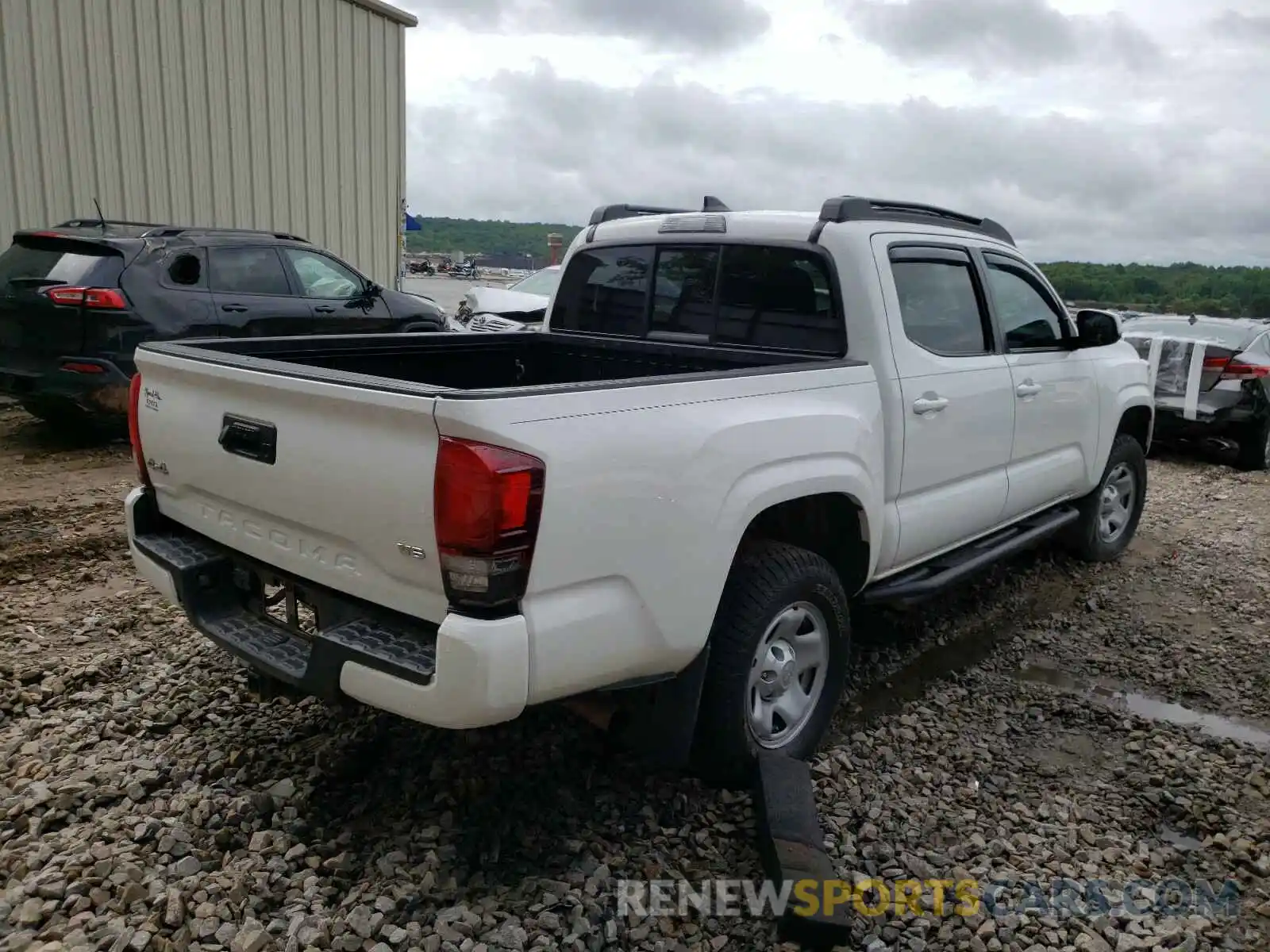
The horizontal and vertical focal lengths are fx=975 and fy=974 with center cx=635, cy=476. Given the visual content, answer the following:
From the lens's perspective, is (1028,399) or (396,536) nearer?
(396,536)

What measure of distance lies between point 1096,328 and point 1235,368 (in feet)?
17.2

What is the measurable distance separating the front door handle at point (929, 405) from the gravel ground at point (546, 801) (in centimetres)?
122

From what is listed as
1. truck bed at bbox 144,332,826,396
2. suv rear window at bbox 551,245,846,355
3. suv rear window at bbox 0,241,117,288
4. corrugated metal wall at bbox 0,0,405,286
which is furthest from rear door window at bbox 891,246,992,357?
corrugated metal wall at bbox 0,0,405,286

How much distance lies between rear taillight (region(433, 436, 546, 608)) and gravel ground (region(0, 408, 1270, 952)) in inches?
36.6

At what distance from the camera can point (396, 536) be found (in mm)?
2412

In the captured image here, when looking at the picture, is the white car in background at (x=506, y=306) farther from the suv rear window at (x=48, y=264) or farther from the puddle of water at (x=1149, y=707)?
the puddle of water at (x=1149, y=707)

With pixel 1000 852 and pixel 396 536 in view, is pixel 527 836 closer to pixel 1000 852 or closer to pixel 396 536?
pixel 396 536

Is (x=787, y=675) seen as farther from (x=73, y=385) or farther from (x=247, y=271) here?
(x=247, y=271)

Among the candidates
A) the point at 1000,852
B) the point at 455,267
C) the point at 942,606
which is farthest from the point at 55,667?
the point at 455,267

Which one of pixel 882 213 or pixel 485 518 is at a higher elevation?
pixel 882 213

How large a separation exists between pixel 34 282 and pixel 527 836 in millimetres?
6385

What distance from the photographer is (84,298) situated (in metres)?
7.05

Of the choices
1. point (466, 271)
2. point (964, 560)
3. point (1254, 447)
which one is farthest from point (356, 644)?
point (466, 271)

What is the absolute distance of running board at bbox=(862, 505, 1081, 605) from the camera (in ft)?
12.4
